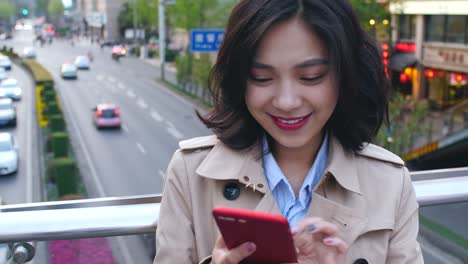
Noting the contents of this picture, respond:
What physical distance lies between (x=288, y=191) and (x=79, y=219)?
0.65 meters

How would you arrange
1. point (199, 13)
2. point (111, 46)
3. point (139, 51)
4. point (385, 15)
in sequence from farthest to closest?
point (111, 46)
point (139, 51)
point (199, 13)
point (385, 15)

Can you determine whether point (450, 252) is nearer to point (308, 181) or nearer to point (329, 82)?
point (308, 181)

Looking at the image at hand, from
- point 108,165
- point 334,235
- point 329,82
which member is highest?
point 329,82

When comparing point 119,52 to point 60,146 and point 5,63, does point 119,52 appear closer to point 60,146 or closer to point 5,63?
point 5,63

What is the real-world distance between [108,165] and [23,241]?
57.0 feet

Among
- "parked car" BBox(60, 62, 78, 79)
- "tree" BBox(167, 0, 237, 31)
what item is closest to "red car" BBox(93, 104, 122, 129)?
"tree" BBox(167, 0, 237, 31)

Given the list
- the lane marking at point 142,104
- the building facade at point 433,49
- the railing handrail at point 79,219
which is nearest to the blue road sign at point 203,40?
the building facade at point 433,49

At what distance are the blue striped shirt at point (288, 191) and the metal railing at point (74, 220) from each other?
1.37 feet

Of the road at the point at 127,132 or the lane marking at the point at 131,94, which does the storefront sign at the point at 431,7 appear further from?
the lane marking at the point at 131,94

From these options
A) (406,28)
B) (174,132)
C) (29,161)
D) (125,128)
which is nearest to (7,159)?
(29,161)

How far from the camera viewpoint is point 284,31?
141 centimetres

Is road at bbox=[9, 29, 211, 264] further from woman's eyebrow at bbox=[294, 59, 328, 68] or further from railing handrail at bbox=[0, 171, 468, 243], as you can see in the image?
woman's eyebrow at bbox=[294, 59, 328, 68]

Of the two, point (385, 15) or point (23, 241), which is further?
point (385, 15)

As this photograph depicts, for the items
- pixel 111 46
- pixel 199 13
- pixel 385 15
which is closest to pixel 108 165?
pixel 385 15
